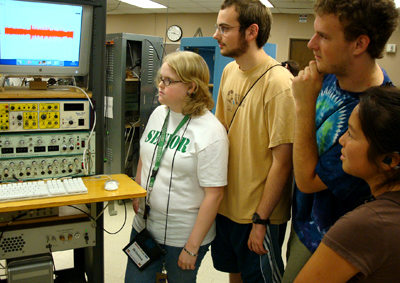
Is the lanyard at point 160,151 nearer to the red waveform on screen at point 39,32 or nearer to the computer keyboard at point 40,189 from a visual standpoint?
the computer keyboard at point 40,189

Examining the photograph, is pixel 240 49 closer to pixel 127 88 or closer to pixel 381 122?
pixel 381 122

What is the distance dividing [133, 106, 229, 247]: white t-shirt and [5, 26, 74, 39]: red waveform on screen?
0.75 meters

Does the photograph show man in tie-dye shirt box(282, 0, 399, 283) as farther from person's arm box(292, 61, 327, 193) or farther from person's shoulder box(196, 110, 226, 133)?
person's shoulder box(196, 110, 226, 133)

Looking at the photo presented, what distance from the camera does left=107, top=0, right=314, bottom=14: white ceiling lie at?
6.85 meters

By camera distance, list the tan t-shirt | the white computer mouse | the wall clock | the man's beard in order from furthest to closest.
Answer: the wall clock < the white computer mouse < the man's beard < the tan t-shirt

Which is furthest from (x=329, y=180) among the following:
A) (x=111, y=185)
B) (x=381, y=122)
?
(x=111, y=185)

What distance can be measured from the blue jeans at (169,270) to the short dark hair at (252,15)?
0.99 metres

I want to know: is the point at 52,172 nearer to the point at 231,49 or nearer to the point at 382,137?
the point at 231,49

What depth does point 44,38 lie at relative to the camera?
181cm

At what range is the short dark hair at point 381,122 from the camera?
0.88 meters

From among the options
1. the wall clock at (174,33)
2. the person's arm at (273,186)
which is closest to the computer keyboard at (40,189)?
the person's arm at (273,186)

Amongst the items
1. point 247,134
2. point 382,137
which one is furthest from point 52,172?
point 382,137

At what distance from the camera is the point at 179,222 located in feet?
A: 5.23

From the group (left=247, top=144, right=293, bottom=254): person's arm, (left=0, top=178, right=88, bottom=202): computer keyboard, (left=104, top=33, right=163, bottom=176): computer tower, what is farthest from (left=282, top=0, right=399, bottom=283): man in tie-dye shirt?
(left=104, top=33, right=163, bottom=176): computer tower
